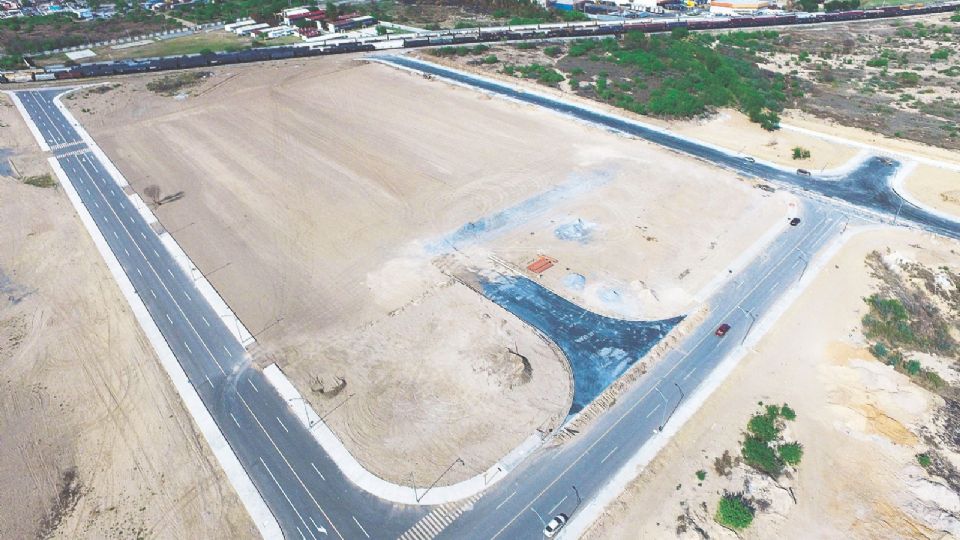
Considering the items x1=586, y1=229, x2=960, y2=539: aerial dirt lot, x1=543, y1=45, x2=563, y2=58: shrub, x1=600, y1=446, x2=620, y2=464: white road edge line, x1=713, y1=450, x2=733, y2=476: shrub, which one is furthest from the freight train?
x1=713, y1=450, x2=733, y2=476: shrub

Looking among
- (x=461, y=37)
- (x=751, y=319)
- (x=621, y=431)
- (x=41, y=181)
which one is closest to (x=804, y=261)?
(x=751, y=319)

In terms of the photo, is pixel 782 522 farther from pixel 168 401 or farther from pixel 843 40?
pixel 843 40

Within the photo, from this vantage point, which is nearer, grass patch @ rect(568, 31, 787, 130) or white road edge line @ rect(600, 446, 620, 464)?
white road edge line @ rect(600, 446, 620, 464)

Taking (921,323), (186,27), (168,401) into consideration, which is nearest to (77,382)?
(168,401)

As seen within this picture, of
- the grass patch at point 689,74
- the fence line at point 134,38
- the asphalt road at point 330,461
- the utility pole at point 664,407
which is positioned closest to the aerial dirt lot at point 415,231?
the asphalt road at point 330,461

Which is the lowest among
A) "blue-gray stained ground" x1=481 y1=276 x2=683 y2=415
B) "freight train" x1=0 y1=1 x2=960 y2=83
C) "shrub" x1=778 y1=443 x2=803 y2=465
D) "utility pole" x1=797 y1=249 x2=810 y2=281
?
"shrub" x1=778 y1=443 x2=803 y2=465

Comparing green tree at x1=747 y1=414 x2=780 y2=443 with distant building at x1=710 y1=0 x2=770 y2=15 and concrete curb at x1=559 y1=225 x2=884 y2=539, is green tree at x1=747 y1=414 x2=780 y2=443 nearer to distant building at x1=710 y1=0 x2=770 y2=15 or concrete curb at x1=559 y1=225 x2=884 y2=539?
concrete curb at x1=559 y1=225 x2=884 y2=539

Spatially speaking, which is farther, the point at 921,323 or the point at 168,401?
the point at 921,323

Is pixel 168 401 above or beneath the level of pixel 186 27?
beneath
